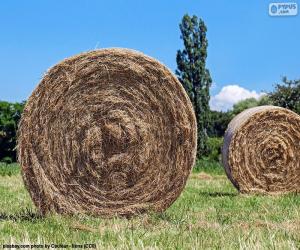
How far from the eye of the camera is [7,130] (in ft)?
80.3

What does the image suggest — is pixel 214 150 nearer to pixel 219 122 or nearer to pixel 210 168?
pixel 210 168

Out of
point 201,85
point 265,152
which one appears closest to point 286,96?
point 201,85

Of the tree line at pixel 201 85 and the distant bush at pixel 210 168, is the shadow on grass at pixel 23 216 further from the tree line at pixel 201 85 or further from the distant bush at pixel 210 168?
the tree line at pixel 201 85

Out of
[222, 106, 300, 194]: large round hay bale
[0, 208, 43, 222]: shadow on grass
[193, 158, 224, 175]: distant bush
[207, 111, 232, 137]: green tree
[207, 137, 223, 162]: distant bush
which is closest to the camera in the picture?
[0, 208, 43, 222]: shadow on grass

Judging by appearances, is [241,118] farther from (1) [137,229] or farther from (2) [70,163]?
(1) [137,229]

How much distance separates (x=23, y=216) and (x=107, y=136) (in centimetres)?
140

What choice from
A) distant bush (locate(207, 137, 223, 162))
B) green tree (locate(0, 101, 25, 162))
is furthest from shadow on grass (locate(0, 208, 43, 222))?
distant bush (locate(207, 137, 223, 162))

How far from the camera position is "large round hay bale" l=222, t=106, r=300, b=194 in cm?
1201

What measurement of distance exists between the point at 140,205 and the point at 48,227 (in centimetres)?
166

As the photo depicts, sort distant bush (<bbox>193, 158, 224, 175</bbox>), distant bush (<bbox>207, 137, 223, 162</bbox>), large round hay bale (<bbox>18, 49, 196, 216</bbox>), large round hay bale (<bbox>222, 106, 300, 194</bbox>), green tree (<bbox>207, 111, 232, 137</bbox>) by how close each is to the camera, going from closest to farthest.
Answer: large round hay bale (<bbox>18, 49, 196, 216</bbox>) → large round hay bale (<bbox>222, 106, 300, 194</bbox>) → distant bush (<bbox>193, 158, 224, 175</bbox>) → distant bush (<bbox>207, 137, 223, 162</bbox>) → green tree (<bbox>207, 111, 232, 137</bbox>)

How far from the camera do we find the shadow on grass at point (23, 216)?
708 centimetres

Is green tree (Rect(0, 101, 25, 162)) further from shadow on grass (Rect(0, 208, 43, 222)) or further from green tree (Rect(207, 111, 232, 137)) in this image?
shadow on grass (Rect(0, 208, 43, 222))

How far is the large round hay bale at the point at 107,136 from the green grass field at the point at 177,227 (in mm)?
358

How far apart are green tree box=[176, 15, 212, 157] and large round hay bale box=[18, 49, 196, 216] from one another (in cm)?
1943
